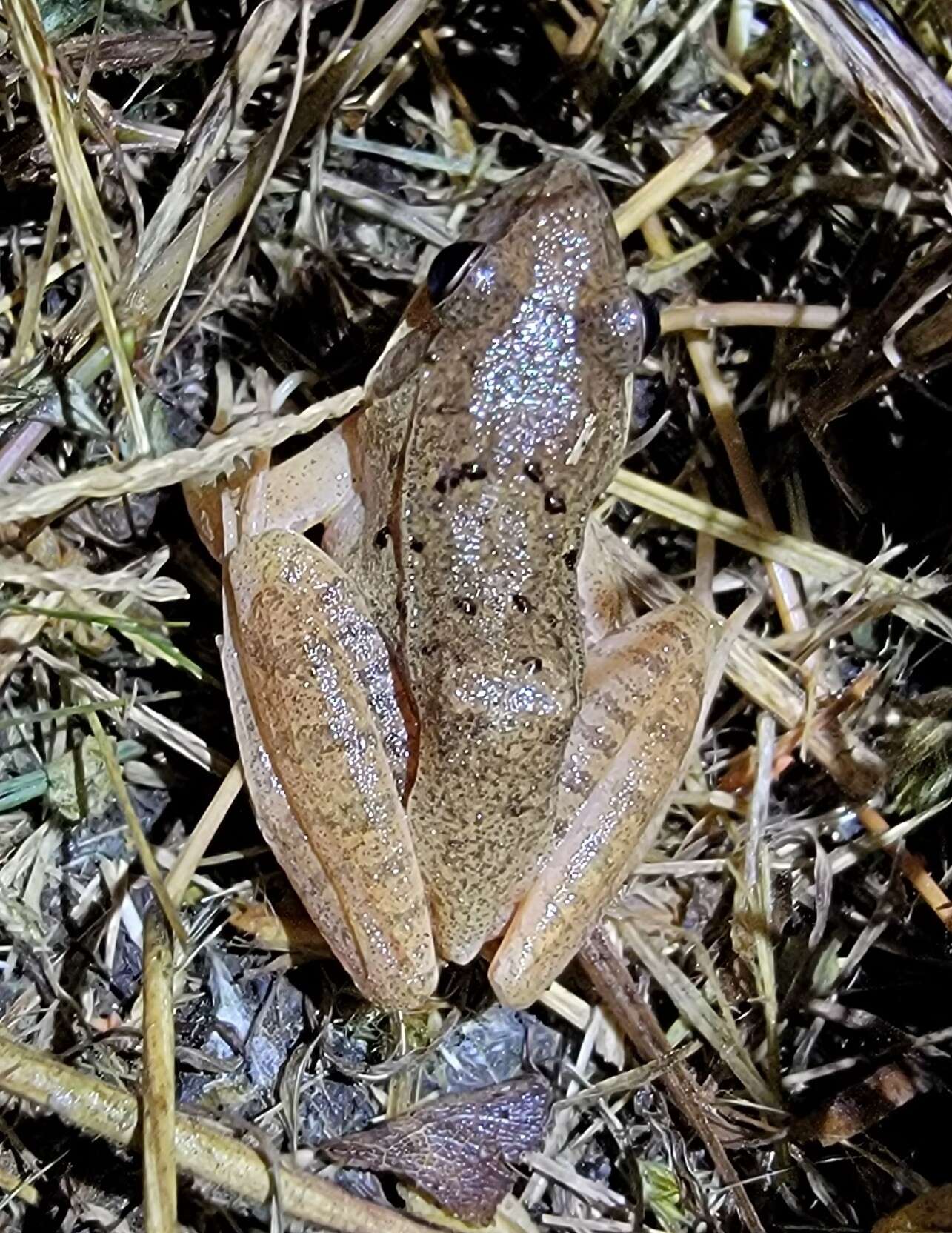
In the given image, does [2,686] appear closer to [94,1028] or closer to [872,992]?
[94,1028]

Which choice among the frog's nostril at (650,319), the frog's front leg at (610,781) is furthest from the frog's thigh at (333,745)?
the frog's nostril at (650,319)

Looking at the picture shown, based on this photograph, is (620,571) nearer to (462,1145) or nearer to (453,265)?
(453,265)

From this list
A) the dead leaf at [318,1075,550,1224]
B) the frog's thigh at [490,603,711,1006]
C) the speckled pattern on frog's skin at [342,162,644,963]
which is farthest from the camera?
the dead leaf at [318,1075,550,1224]

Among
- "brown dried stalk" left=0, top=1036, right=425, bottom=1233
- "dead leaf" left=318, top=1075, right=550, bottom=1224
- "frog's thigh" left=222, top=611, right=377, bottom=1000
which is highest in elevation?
"frog's thigh" left=222, top=611, right=377, bottom=1000

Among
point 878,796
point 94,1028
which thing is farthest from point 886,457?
point 94,1028

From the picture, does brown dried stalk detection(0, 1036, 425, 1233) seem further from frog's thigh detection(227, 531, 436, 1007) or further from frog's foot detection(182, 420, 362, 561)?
frog's foot detection(182, 420, 362, 561)

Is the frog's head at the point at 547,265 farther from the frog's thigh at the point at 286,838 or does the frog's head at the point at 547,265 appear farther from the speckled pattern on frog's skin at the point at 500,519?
the frog's thigh at the point at 286,838

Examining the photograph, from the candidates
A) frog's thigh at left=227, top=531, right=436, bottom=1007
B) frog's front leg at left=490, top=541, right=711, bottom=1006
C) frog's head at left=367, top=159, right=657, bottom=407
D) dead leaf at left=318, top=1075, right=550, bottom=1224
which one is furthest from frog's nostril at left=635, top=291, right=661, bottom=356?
dead leaf at left=318, top=1075, right=550, bottom=1224

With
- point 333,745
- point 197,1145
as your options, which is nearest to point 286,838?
point 333,745
